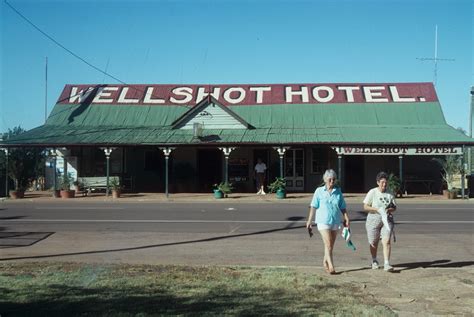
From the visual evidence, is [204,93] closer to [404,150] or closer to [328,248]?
[404,150]

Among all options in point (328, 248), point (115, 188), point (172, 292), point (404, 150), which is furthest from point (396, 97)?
point (172, 292)

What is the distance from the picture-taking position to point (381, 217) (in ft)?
28.4

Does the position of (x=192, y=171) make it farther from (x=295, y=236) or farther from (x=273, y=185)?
(x=295, y=236)

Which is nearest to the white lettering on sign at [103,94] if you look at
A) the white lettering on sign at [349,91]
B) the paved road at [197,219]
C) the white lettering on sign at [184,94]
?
the white lettering on sign at [184,94]

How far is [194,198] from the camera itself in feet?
86.7

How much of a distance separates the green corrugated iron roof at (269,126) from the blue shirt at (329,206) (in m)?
18.4

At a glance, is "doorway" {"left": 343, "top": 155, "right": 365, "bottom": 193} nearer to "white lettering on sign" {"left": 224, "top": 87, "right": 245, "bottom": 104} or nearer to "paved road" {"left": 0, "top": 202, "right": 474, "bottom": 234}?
"white lettering on sign" {"left": 224, "top": 87, "right": 245, "bottom": 104}

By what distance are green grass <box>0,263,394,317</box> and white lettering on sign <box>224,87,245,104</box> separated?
24.5 meters

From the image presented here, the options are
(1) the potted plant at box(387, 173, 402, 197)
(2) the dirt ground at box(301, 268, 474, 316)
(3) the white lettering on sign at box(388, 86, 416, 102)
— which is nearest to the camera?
(2) the dirt ground at box(301, 268, 474, 316)

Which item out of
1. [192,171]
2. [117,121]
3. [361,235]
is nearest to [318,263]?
[361,235]

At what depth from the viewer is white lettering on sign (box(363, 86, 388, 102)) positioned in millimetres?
31938

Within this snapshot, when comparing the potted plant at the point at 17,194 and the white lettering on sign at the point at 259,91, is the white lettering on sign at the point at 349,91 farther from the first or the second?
the potted plant at the point at 17,194

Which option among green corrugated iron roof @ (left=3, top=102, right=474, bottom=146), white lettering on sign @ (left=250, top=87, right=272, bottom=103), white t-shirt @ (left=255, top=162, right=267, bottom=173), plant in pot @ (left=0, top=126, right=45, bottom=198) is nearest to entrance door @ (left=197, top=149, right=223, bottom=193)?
green corrugated iron roof @ (left=3, top=102, right=474, bottom=146)

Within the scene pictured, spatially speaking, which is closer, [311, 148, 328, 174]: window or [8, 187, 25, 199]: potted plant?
[8, 187, 25, 199]: potted plant
